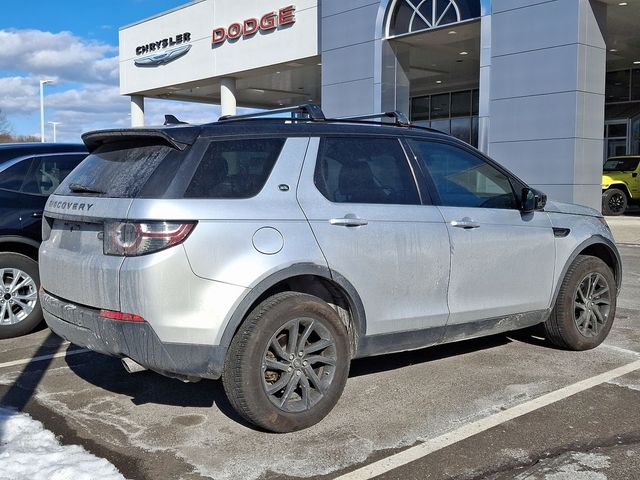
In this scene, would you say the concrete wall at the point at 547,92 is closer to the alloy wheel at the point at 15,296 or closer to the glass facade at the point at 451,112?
the alloy wheel at the point at 15,296

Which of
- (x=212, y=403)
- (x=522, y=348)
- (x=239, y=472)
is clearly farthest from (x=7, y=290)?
(x=522, y=348)

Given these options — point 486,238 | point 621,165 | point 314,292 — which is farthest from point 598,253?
point 621,165

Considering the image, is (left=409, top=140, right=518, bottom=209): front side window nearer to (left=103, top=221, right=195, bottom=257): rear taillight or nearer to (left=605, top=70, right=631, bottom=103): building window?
(left=103, top=221, right=195, bottom=257): rear taillight

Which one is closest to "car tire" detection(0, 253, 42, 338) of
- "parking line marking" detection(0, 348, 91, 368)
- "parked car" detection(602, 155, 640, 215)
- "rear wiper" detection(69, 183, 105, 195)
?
"parking line marking" detection(0, 348, 91, 368)

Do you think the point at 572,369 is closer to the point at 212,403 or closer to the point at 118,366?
the point at 212,403

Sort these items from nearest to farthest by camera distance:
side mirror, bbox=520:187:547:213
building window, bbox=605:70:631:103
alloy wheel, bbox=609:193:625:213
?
side mirror, bbox=520:187:547:213
alloy wheel, bbox=609:193:625:213
building window, bbox=605:70:631:103

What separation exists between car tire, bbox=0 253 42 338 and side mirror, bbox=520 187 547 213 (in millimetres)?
4431

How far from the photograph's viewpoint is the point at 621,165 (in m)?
22.4

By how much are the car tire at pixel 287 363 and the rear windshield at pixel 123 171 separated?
94cm

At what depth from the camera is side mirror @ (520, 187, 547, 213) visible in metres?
5.10

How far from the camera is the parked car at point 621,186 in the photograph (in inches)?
858

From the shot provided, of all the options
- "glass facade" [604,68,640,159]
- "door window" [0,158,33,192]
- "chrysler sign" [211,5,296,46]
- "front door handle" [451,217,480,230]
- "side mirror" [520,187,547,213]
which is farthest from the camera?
"glass facade" [604,68,640,159]

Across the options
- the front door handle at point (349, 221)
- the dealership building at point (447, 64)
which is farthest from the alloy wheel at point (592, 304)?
the dealership building at point (447, 64)

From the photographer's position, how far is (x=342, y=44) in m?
19.3
